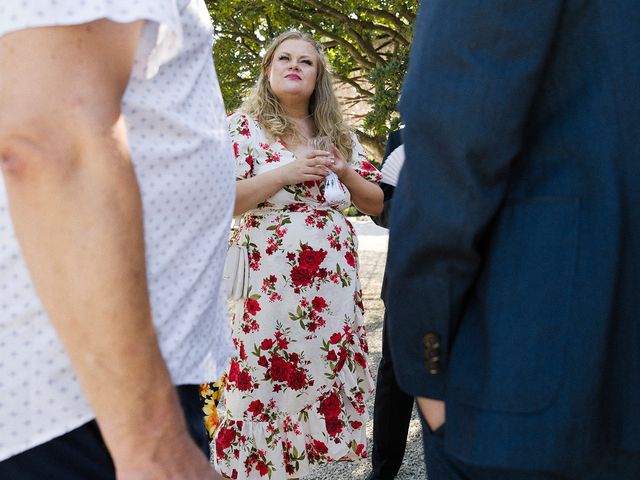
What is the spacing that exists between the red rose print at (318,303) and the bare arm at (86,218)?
222 cm

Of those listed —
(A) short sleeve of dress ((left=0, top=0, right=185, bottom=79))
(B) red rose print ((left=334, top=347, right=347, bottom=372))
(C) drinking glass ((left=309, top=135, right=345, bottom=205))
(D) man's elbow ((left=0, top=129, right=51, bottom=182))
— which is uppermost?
(A) short sleeve of dress ((left=0, top=0, right=185, bottom=79))

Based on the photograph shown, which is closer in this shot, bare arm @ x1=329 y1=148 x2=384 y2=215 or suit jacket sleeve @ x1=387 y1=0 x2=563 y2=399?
suit jacket sleeve @ x1=387 y1=0 x2=563 y2=399

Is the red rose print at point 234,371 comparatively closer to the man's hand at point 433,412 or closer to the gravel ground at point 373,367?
the gravel ground at point 373,367

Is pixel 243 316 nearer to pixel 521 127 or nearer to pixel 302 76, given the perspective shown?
pixel 302 76

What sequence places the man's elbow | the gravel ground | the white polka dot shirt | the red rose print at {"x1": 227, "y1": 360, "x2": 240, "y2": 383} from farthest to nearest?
the gravel ground < the red rose print at {"x1": 227, "y1": 360, "x2": 240, "y2": 383} < the white polka dot shirt < the man's elbow

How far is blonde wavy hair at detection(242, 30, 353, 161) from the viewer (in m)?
3.18

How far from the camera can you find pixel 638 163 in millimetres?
952

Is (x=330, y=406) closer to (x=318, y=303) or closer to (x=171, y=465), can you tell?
(x=318, y=303)

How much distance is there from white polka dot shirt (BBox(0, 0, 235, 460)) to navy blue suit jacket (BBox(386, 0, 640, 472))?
1.11ft

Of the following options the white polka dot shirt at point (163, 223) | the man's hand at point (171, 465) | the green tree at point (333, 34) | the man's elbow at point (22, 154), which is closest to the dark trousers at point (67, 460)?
the white polka dot shirt at point (163, 223)

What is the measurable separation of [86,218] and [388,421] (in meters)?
2.73

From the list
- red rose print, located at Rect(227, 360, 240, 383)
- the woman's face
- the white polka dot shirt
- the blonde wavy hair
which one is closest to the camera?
the white polka dot shirt

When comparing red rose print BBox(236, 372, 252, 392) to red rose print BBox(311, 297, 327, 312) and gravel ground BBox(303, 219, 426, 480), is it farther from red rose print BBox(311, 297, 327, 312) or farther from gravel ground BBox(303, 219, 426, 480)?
gravel ground BBox(303, 219, 426, 480)

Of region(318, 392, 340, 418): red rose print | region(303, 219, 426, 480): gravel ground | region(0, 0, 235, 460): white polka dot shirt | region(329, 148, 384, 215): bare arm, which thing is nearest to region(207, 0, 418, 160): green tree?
region(303, 219, 426, 480): gravel ground
